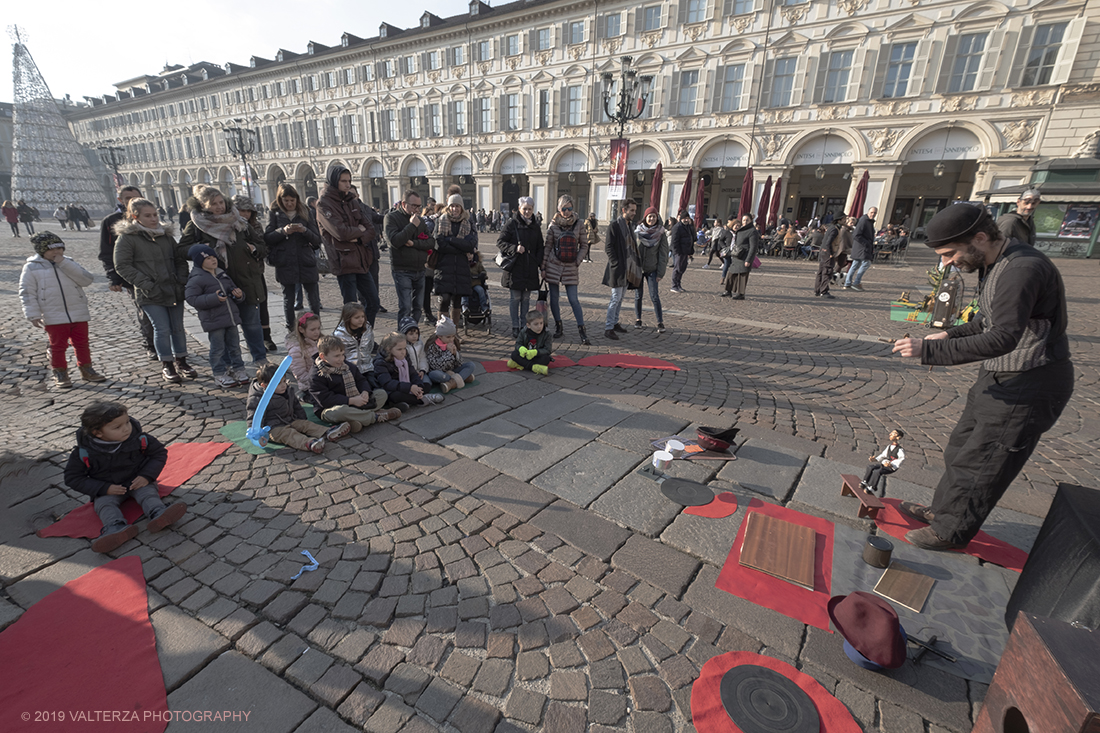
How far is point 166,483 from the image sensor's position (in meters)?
3.22

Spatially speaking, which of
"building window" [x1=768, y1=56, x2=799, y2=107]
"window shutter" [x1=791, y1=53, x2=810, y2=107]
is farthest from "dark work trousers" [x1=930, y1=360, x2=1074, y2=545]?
"building window" [x1=768, y1=56, x2=799, y2=107]

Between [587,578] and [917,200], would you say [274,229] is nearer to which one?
[587,578]

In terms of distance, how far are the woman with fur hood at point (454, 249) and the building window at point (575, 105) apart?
2670 cm

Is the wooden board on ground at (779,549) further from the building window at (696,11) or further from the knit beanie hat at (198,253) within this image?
the building window at (696,11)

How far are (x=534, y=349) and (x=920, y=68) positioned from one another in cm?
2584

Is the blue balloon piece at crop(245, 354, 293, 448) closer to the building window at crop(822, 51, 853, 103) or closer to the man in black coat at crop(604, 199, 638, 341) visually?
the man in black coat at crop(604, 199, 638, 341)

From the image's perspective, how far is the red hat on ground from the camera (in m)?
1.93

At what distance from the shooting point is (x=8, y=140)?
58594mm

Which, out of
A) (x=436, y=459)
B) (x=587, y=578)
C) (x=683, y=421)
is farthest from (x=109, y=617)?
(x=683, y=421)

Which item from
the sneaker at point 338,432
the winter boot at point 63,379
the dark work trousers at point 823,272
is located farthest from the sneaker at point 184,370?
the dark work trousers at point 823,272

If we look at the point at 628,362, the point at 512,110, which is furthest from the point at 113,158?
the point at 628,362

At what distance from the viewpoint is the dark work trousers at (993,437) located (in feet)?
7.83

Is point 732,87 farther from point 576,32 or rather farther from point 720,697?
point 720,697

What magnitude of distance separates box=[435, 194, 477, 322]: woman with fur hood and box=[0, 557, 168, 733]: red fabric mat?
4.75 metres
